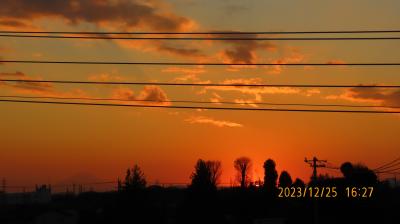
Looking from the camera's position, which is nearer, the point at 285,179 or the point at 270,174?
the point at 285,179

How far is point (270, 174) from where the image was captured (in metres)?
128

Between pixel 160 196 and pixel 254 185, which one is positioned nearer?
pixel 254 185

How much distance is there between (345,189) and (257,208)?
24.0 meters

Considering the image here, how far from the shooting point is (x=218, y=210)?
9488cm

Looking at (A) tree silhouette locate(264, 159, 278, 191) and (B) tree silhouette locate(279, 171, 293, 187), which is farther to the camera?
(A) tree silhouette locate(264, 159, 278, 191)

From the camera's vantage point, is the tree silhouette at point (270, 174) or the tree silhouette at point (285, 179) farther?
the tree silhouette at point (270, 174)

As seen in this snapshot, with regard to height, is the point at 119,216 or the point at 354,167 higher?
the point at 354,167

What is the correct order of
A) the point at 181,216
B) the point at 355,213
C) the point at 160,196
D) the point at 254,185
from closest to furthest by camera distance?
the point at 355,213, the point at 181,216, the point at 254,185, the point at 160,196

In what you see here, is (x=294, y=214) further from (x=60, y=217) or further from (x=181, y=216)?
(x=60, y=217)

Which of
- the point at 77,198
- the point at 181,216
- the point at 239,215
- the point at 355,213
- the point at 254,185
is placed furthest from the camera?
the point at 77,198

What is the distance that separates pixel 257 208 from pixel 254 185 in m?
22.2

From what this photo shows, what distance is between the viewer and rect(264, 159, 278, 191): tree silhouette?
124037mm

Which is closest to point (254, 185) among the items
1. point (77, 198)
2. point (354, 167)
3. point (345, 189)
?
point (354, 167)

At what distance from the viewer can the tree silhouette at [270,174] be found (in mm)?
124037
